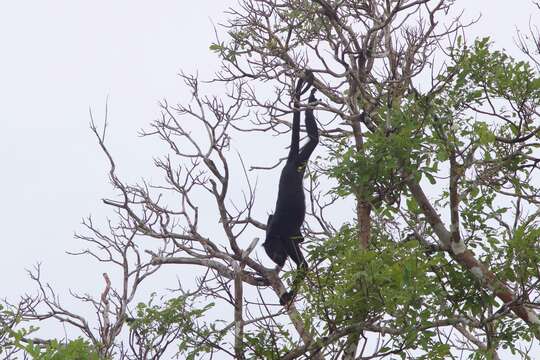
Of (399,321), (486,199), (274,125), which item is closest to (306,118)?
(274,125)

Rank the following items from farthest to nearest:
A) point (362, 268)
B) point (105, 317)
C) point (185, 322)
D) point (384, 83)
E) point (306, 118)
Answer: point (306, 118)
point (384, 83)
point (105, 317)
point (185, 322)
point (362, 268)

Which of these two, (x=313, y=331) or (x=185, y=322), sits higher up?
(x=185, y=322)

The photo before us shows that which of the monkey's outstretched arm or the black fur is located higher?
the monkey's outstretched arm

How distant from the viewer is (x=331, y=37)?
26.3 ft

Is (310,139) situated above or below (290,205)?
above

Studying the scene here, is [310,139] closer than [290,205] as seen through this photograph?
No

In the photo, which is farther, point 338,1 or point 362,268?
point 338,1

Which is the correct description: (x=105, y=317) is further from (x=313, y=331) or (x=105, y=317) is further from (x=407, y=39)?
(x=407, y=39)

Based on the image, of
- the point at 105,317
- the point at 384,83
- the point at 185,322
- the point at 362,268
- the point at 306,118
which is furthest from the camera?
the point at 306,118

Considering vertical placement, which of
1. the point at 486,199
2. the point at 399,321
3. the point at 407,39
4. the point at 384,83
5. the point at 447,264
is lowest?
the point at 399,321

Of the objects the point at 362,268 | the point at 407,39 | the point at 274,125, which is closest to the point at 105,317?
the point at 362,268

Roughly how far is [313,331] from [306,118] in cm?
378

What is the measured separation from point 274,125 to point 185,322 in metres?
3.64

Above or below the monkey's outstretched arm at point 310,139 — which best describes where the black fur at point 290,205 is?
below
